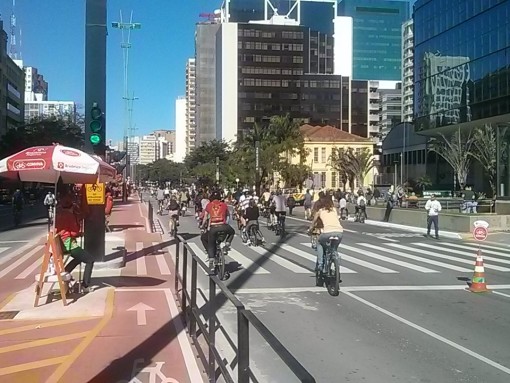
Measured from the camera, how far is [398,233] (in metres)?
27.9

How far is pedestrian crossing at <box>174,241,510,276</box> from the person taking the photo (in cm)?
1535

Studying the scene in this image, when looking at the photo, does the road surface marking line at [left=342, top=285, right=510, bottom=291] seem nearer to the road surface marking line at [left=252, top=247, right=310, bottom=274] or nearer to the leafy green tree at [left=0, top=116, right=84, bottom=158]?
the road surface marking line at [left=252, top=247, right=310, bottom=274]

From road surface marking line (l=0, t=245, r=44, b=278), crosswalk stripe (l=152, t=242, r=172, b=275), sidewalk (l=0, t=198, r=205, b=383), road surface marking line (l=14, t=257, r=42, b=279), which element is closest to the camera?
sidewalk (l=0, t=198, r=205, b=383)

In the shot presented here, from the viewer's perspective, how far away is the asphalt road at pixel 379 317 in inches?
260

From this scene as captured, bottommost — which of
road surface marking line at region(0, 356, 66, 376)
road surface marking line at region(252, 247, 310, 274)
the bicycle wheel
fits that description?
road surface marking line at region(252, 247, 310, 274)

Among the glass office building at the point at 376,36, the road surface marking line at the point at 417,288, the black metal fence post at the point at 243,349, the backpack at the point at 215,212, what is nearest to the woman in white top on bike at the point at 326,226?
the road surface marking line at the point at 417,288

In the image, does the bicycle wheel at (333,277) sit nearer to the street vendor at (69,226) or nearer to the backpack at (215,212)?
the backpack at (215,212)

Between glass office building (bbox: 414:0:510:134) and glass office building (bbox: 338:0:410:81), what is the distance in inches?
4560

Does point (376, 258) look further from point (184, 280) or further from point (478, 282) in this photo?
point (184, 280)

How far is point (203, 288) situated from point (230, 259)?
9.74 metres

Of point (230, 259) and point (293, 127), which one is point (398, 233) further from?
point (293, 127)

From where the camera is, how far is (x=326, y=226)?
468 inches

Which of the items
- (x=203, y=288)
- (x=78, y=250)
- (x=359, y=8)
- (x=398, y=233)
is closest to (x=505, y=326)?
(x=203, y=288)

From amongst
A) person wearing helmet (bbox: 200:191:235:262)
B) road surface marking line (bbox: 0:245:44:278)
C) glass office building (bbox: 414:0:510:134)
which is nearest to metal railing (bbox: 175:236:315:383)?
person wearing helmet (bbox: 200:191:235:262)
